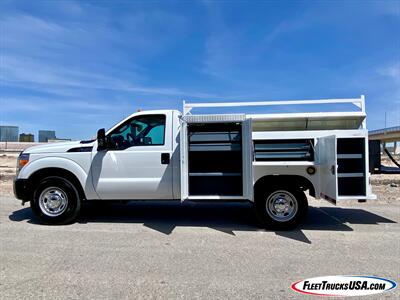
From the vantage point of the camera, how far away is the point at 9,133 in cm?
10538

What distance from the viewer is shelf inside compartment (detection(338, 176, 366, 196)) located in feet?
20.3

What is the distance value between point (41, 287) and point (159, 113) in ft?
12.7

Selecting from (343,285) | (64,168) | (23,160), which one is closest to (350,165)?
(343,285)

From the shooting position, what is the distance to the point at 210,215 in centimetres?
786

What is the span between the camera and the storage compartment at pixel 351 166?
6.13m

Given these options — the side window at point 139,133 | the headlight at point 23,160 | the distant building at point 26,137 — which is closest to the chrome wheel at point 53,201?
the headlight at point 23,160

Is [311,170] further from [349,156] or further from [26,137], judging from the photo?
[26,137]

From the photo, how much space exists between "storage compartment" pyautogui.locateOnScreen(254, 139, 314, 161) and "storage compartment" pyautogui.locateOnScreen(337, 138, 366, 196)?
0.55 meters

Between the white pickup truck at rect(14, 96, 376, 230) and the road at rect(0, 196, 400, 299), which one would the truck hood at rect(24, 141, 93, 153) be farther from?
the road at rect(0, 196, 400, 299)

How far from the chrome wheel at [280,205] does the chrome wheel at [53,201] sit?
3.98m

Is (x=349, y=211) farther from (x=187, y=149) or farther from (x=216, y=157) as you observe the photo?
(x=187, y=149)

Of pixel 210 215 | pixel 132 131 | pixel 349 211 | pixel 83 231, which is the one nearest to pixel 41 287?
pixel 83 231

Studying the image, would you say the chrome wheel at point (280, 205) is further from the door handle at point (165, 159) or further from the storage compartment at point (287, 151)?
the door handle at point (165, 159)

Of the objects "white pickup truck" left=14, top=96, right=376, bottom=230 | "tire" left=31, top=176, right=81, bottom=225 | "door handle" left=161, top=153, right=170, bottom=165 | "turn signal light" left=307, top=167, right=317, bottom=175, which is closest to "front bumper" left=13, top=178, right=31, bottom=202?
"white pickup truck" left=14, top=96, right=376, bottom=230
